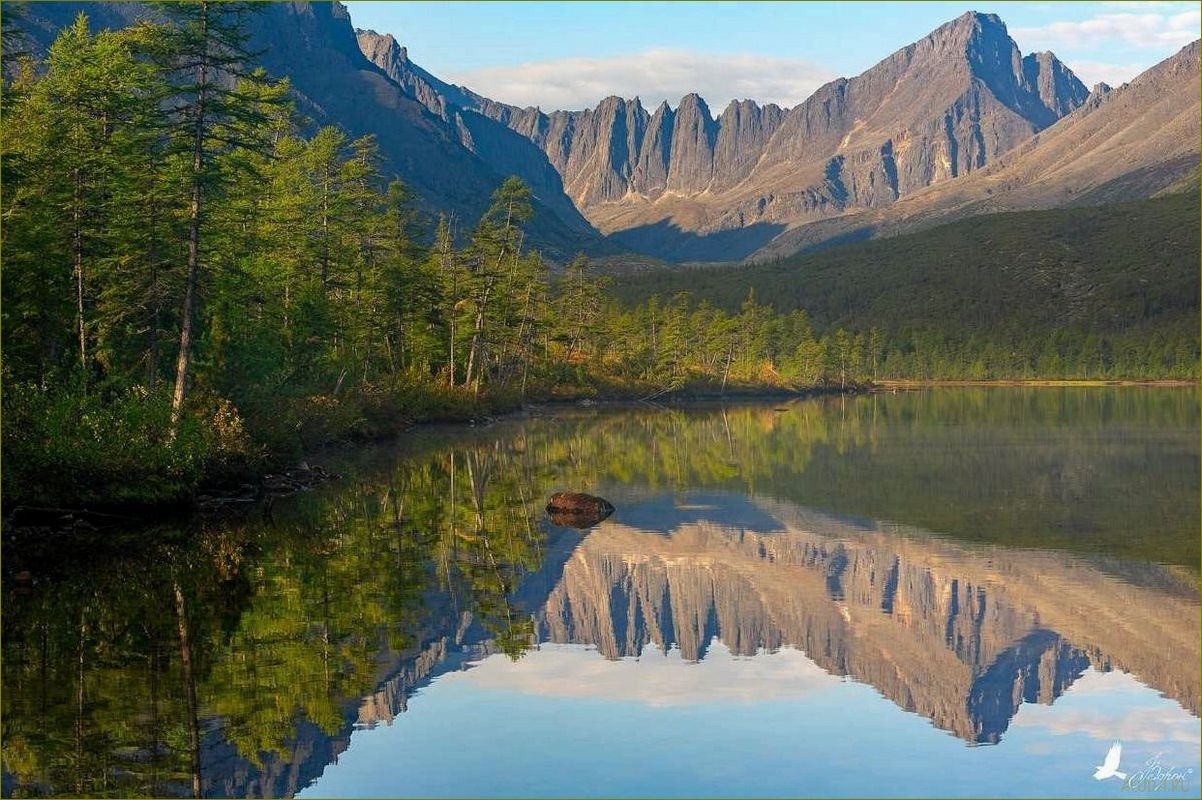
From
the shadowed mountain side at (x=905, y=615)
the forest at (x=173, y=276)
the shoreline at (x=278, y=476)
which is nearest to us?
the shadowed mountain side at (x=905, y=615)

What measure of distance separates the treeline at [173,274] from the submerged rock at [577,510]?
9961 mm

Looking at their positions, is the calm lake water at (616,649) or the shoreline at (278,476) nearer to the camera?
the calm lake water at (616,649)

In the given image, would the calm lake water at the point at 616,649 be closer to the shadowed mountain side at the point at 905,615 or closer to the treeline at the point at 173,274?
the shadowed mountain side at the point at 905,615

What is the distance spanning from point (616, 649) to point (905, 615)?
6.27m

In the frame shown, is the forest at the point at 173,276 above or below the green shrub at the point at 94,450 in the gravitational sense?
above

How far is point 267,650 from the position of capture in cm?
2147

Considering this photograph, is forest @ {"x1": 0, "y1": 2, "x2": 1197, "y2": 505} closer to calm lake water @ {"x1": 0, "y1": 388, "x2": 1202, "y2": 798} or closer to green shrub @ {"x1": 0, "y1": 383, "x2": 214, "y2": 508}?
green shrub @ {"x1": 0, "y1": 383, "x2": 214, "y2": 508}

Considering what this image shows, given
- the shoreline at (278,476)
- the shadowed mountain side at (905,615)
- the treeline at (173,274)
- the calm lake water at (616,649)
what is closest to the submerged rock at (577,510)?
the calm lake water at (616,649)

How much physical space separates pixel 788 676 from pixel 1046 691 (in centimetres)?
403

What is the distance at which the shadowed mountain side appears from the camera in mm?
21141

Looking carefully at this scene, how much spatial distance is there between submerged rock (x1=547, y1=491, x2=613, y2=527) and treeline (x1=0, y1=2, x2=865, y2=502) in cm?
996

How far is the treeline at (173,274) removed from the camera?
35.1 metres

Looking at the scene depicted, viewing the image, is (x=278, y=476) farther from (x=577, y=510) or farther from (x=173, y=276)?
(x=577, y=510)

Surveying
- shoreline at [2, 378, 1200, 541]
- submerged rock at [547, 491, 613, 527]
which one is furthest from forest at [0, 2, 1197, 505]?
submerged rock at [547, 491, 613, 527]
